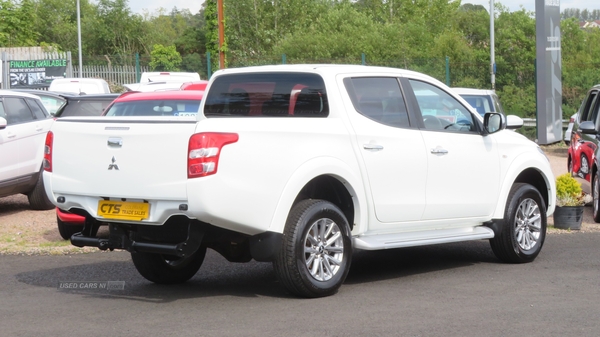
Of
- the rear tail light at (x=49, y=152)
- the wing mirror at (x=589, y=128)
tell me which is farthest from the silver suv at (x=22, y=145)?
the wing mirror at (x=589, y=128)

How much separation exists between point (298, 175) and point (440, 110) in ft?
7.26

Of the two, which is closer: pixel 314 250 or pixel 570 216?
pixel 314 250

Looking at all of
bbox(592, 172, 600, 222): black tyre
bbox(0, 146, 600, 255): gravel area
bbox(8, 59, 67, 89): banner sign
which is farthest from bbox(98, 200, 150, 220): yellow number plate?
bbox(8, 59, 67, 89): banner sign

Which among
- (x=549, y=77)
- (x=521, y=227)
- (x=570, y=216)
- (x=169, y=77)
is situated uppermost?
(x=169, y=77)

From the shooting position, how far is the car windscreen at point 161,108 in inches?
438

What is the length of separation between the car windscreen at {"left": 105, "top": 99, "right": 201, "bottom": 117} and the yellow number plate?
408 cm

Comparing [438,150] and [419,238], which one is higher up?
[438,150]

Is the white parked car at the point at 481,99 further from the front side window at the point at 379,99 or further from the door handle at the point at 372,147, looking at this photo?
the door handle at the point at 372,147

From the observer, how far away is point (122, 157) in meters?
6.97

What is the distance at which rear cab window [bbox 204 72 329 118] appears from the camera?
7703mm

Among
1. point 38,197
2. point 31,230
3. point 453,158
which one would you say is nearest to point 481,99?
Result: point 38,197

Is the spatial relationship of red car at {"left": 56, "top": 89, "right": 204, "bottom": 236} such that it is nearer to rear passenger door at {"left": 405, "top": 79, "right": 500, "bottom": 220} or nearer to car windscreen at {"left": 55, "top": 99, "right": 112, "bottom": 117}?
rear passenger door at {"left": 405, "top": 79, "right": 500, "bottom": 220}

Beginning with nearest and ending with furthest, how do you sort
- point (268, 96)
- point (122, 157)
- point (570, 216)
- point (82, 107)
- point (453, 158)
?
point (122, 157)
point (268, 96)
point (453, 158)
point (570, 216)
point (82, 107)

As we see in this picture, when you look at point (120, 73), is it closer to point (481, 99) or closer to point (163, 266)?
point (481, 99)
